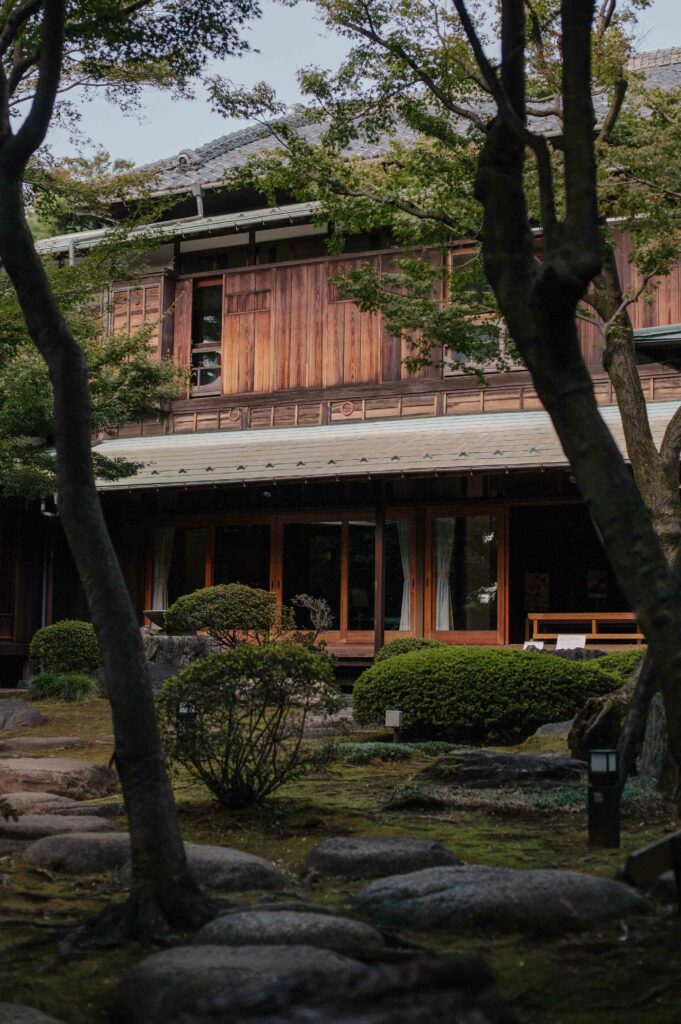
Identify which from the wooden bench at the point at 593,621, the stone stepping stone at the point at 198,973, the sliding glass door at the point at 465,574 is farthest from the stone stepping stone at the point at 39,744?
the stone stepping stone at the point at 198,973

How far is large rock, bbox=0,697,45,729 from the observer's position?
Answer: 49.4ft

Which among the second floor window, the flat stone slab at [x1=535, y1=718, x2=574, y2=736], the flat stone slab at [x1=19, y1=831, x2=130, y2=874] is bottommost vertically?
the flat stone slab at [x1=535, y1=718, x2=574, y2=736]

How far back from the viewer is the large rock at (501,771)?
31.5 ft

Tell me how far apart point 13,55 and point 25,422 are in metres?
9.01

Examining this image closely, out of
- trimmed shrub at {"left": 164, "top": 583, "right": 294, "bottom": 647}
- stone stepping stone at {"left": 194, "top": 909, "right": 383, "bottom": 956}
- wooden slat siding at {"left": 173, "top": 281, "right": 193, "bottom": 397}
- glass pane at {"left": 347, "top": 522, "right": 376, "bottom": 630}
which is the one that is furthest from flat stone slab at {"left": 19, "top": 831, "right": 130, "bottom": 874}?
wooden slat siding at {"left": 173, "top": 281, "right": 193, "bottom": 397}

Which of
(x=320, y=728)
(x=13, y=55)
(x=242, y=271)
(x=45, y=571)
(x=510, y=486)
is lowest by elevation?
(x=320, y=728)

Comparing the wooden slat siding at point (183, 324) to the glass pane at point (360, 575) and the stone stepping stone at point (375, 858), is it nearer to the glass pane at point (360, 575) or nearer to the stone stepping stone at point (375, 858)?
the glass pane at point (360, 575)

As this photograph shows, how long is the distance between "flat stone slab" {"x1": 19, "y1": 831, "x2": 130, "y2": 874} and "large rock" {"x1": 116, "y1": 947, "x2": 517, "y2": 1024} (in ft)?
14.4

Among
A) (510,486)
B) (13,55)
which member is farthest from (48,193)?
(510,486)

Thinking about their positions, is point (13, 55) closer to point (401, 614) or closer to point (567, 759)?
point (567, 759)

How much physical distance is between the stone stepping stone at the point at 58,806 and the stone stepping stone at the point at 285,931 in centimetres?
401

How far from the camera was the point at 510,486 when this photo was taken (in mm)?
19766

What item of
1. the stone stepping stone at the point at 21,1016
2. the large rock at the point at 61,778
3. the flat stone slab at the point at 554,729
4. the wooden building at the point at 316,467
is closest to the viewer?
the stone stepping stone at the point at 21,1016

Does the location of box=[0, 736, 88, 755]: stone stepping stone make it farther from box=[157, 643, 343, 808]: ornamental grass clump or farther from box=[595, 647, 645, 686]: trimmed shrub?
box=[595, 647, 645, 686]: trimmed shrub
